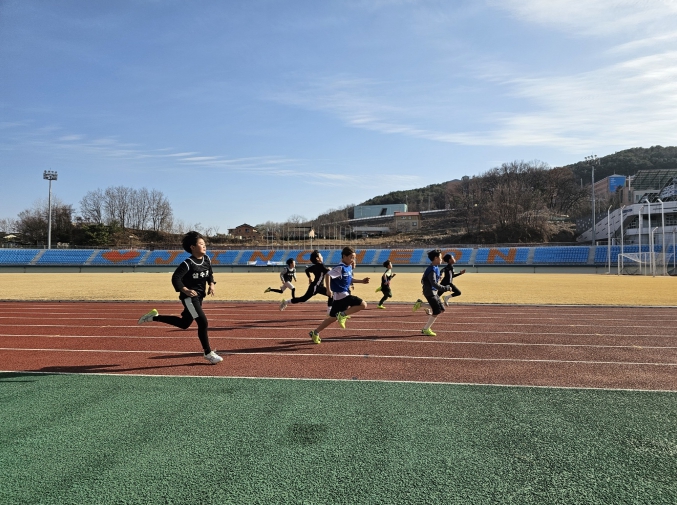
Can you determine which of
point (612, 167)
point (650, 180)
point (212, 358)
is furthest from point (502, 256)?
point (612, 167)

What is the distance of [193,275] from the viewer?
6.56 meters

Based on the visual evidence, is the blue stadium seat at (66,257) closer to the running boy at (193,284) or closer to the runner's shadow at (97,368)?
the runner's shadow at (97,368)

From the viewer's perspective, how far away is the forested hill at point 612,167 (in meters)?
142

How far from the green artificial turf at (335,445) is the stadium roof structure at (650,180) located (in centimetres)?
8167

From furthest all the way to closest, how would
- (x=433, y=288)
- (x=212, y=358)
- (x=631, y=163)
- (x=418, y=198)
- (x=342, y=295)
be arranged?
(x=418, y=198)
(x=631, y=163)
(x=433, y=288)
(x=342, y=295)
(x=212, y=358)

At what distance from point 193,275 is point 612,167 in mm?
171956

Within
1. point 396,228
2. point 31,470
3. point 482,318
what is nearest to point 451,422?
point 31,470

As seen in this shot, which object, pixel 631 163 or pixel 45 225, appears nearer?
pixel 45 225

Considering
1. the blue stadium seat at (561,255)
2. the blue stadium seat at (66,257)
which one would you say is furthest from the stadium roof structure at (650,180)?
the blue stadium seat at (66,257)

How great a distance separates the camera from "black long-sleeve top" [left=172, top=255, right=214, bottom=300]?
6379 mm

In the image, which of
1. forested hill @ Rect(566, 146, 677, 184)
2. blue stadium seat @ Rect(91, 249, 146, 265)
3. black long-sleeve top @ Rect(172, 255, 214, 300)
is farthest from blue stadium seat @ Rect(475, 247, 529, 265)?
forested hill @ Rect(566, 146, 677, 184)

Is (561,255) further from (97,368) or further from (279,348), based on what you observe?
(97,368)

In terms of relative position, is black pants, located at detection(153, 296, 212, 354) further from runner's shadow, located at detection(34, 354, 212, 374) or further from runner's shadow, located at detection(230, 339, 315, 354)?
runner's shadow, located at detection(230, 339, 315, 354)

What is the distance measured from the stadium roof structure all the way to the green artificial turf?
8167 centimetres
